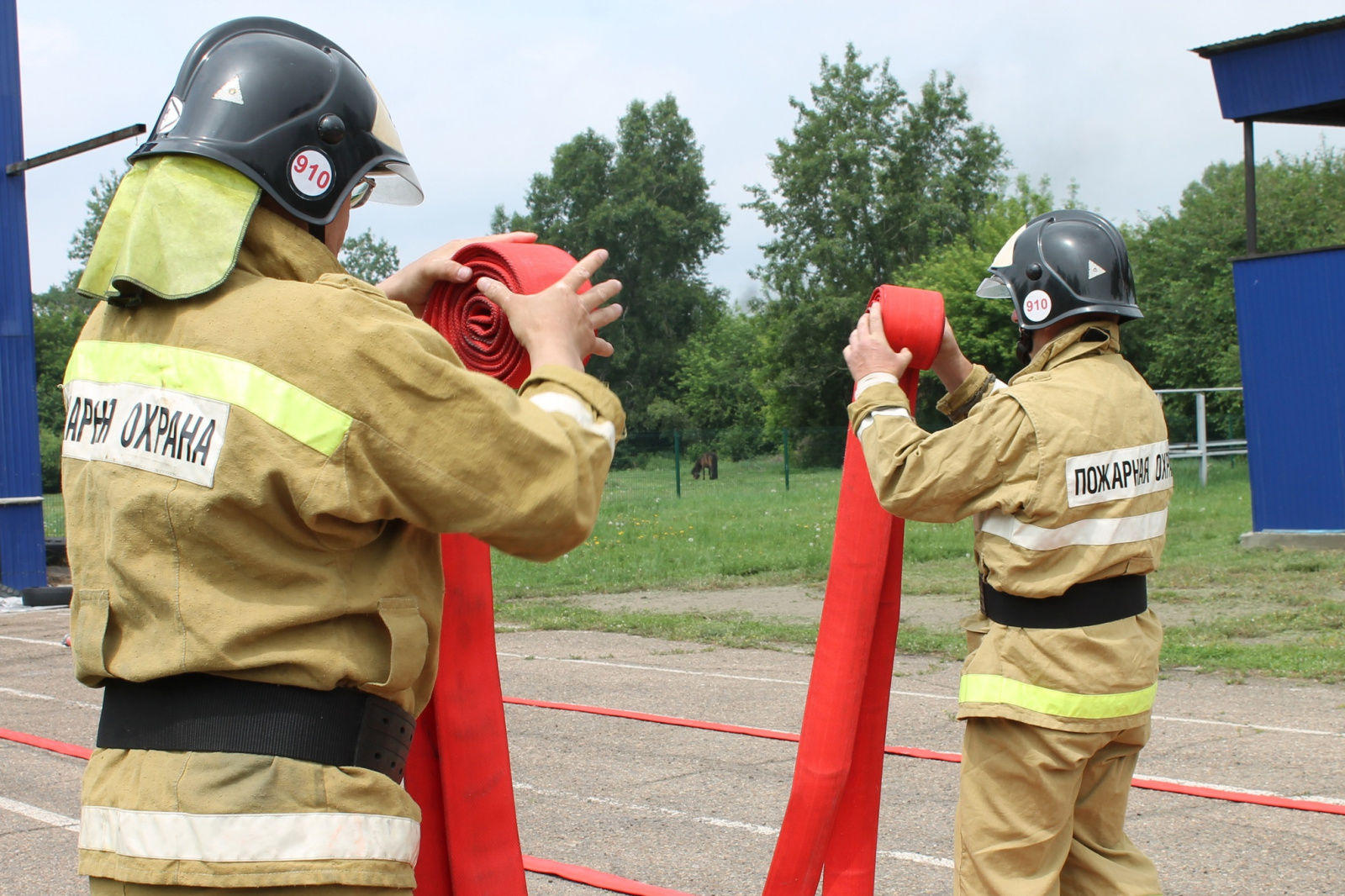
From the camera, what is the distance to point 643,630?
10.8m

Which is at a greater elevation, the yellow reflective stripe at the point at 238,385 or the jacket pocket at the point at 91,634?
the yellow reflective stripe at the point at 238,385

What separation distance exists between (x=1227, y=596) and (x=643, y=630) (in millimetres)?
5656

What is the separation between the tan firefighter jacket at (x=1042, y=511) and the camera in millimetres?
2811

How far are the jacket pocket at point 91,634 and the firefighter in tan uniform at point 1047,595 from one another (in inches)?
69.5

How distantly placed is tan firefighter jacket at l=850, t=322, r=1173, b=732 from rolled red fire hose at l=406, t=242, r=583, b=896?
1.07 m

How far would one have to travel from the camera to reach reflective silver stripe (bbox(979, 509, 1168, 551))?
9.30ft

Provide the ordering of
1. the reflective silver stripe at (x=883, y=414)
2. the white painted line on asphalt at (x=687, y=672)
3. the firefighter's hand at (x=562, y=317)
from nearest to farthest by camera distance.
A: the firefighter's hand at (x=562, y=317) → the reflective silver stripe at (x=883, y=414) → the white painted line on asphalt at (x=687, y=672)

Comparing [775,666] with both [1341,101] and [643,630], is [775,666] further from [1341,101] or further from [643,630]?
[1341,101]

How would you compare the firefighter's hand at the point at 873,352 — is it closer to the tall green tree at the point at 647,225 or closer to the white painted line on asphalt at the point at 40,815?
the white painted line on asphalt at the point at 40,815

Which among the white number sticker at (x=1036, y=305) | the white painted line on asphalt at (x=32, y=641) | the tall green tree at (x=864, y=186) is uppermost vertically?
the tall green tree at (x=864, y=186)

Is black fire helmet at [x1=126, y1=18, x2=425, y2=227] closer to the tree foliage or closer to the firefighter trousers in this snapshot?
the firefighter trousers

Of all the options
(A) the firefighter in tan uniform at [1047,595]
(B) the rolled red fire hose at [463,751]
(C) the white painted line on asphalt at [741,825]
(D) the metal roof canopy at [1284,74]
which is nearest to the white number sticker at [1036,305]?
(A) the firefighter in tan uniform at [1047,595]

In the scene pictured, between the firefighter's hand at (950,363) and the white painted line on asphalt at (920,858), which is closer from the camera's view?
the firefighter's hand at (950,363)

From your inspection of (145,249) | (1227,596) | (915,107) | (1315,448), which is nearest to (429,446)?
(145,249)
